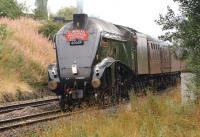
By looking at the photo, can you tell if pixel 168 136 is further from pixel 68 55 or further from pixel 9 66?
pixel 9 66

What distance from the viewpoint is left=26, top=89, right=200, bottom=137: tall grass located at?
33.4 ft

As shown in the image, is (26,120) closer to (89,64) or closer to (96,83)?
(96,83)

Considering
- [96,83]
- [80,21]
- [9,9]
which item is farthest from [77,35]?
[9,9]

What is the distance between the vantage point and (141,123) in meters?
11.4

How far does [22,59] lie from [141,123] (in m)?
15.6

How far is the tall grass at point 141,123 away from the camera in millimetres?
10195

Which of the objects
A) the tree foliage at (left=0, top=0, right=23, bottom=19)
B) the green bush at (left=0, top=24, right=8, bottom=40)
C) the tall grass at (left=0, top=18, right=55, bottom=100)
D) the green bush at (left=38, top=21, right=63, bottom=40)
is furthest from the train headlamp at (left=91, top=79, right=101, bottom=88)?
the tree foliage at (left=0, top=0, right=23, bottom=19)

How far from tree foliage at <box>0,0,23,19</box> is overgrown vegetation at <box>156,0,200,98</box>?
23.6 m

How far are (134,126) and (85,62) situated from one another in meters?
7.11

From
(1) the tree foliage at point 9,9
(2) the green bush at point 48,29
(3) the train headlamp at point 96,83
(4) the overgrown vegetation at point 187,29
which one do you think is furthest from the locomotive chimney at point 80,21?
(1) the tree foliage at point 9,9

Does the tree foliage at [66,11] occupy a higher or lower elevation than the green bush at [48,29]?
higher

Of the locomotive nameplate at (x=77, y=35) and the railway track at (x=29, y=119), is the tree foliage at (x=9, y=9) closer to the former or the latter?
the locomotive nameplate at (x=77, y=35)

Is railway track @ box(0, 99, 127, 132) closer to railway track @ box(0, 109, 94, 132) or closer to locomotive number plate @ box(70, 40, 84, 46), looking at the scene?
railway track @ box(0, 109, 94, 132)

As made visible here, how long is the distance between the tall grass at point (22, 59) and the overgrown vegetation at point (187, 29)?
30.2 ft
